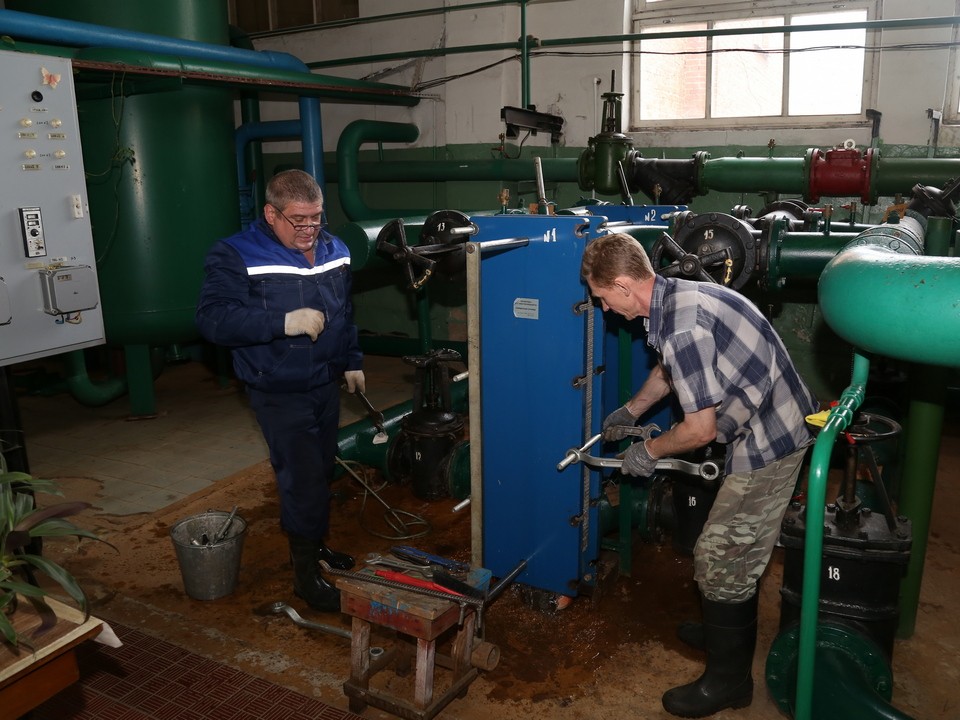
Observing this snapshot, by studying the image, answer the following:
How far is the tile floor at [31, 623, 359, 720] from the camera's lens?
7.39 feet

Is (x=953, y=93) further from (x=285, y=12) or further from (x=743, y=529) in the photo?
(x=285, y=12)

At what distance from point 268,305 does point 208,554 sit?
3.02 feet

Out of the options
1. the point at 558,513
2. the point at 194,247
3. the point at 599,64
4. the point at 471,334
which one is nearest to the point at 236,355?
the point at 471,334

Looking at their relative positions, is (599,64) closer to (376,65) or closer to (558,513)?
(376,65)

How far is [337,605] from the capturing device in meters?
A: 2.76

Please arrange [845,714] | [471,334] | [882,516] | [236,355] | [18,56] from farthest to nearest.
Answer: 1. [18,56]
2. [236,355]
3. [471,334]
4. [882,516]
5. [845,714]

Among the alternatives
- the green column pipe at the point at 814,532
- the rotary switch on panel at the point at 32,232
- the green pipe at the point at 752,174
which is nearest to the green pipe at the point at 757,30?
the green pipe at the point at 752,174

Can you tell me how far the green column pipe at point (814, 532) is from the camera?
161cm

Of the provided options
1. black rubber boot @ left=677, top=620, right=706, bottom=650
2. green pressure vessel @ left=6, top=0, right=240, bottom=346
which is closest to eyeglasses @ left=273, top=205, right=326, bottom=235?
black rubber boot @ left=677, top=620, right=706, bottom=650

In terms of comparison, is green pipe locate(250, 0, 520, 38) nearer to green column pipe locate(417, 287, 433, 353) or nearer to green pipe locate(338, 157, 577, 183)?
green pipe locate(338, 157, 577, 183)

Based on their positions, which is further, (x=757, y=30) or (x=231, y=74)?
(x=757, y=30)

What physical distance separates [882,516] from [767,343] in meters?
0.66

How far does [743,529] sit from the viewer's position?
213 centimetres

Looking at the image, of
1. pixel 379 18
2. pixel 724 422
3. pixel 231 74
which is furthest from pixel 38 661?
→ pixel 379 18
